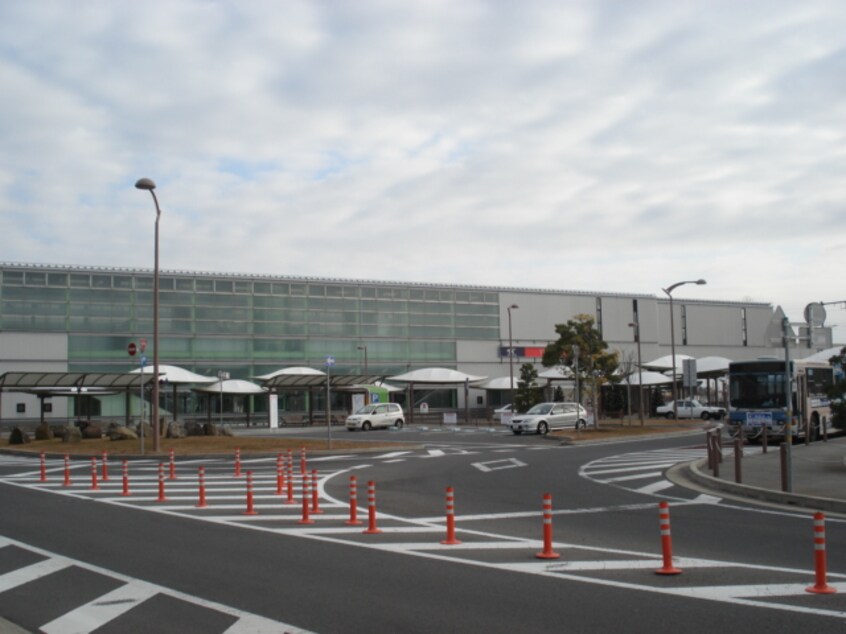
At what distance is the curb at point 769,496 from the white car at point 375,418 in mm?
32625

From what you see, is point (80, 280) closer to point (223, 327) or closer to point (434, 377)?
point (223, 327)

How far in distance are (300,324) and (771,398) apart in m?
50.3

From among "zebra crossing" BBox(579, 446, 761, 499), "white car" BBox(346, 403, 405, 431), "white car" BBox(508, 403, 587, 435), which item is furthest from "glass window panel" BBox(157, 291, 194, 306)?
"zebra crossing" BBox(579, 446, 761, 499)

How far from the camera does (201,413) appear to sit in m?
71.2

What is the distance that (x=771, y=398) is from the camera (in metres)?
30.4

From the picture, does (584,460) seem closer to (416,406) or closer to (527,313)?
(416,406)

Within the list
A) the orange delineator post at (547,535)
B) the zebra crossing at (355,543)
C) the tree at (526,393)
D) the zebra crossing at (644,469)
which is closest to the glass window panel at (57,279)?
the tree at (526,393)

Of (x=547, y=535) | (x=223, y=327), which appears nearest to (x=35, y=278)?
(x=223, y=327)

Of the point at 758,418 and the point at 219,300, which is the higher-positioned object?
the point at 219,300

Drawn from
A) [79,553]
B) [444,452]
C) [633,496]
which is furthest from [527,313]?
[79,553]

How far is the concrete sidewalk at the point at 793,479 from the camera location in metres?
15.3

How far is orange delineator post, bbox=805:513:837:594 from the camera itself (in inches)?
317

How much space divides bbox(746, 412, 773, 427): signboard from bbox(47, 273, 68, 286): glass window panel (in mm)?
52661

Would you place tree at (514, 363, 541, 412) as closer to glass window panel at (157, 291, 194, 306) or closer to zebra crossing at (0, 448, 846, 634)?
glass window panel at (157, 291, 194, 306)
